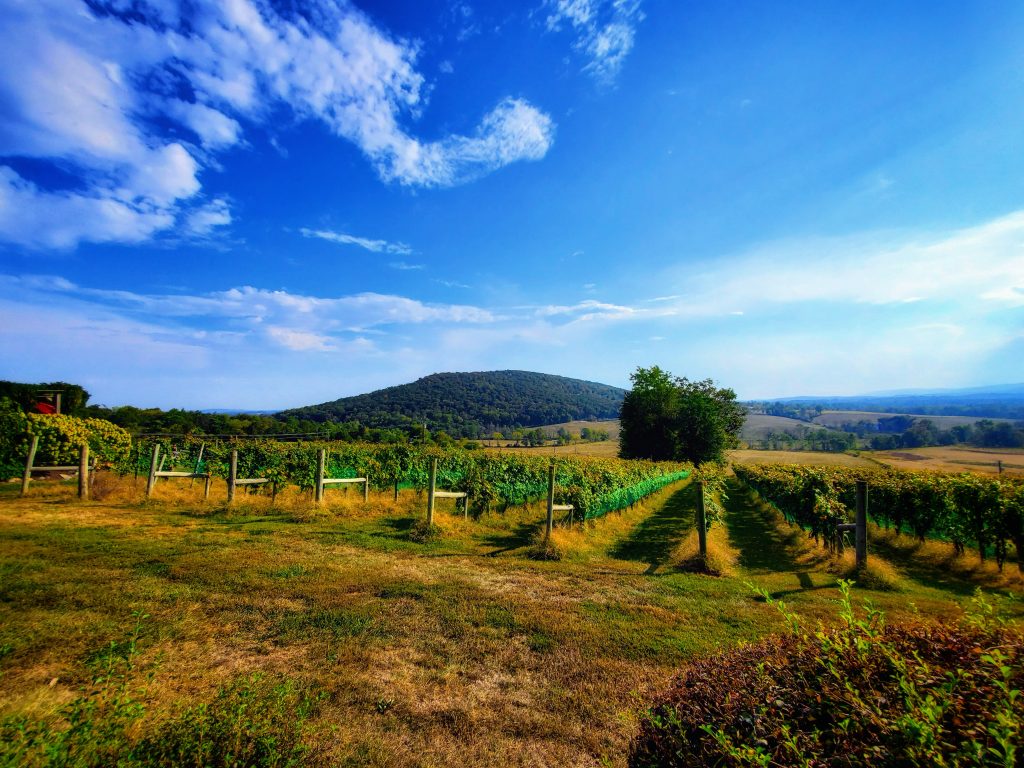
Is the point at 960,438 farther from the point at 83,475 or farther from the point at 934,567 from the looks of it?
the point at 83,475

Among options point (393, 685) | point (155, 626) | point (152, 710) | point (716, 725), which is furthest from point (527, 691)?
point (155, 626)

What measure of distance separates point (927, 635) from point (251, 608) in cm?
759

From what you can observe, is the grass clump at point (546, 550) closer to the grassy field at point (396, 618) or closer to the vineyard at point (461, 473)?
the grassy field at point (396, 618)

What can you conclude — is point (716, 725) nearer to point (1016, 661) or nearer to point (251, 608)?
point (1016, 661)

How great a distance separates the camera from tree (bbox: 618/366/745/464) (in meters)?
45.7

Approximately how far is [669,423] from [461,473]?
1286 inches

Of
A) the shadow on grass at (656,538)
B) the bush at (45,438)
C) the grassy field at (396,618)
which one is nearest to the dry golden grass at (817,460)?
the shadow on grass at (656,538)

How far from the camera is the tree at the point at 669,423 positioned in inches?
1797

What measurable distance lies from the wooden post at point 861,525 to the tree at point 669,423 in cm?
3708

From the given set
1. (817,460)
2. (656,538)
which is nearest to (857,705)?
(656,538)

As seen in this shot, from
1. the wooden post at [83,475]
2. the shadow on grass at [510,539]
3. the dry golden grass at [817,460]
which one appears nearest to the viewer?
the shadow on grass at [510,539]

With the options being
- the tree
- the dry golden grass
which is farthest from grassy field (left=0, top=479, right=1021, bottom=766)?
the dry golden grass

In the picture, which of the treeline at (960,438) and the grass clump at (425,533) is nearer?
the grass clump at (425,533)

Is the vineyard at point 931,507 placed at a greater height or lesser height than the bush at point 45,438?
lesser
